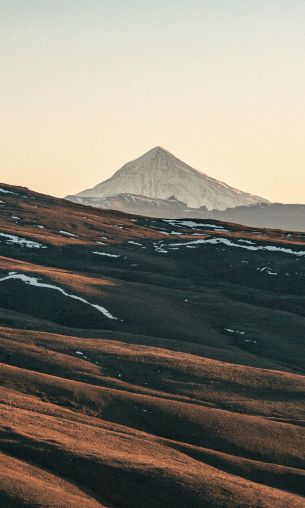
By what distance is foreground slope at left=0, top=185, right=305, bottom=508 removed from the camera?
289ft

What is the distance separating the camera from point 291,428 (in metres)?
113

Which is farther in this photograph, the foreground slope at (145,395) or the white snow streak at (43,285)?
the white snow streak at (43,285)

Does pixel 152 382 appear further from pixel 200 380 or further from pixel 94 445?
pixel 94 445

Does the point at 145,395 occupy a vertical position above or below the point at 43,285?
below

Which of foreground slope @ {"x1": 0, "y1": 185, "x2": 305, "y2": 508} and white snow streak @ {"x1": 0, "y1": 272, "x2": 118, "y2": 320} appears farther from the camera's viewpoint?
white snow streak @ {"x1": 0, "y1": 272, "x2": 118, "y2": 320}

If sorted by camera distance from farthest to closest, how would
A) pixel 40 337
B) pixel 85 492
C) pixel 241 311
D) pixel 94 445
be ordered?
pixel 241 311
pixel 40 337
pixel 94 445
pixel 85 492

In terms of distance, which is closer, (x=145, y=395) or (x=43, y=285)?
(x=145, y=395)

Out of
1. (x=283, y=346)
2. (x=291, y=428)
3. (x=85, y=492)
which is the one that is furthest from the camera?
(x=283, y=346)

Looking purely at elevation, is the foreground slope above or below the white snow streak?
below

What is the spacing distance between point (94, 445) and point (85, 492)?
10.6m

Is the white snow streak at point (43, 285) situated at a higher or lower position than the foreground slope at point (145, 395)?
higher

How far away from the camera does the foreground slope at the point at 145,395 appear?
88.0 m

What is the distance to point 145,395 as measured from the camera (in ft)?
388

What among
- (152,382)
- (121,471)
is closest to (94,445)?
(121,471)
